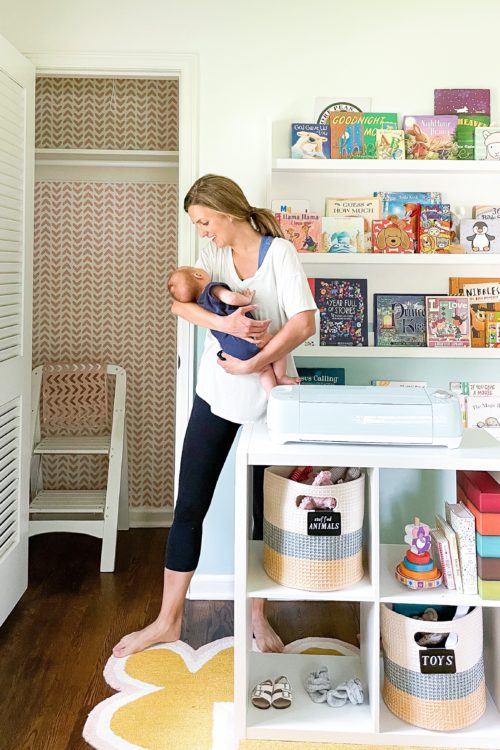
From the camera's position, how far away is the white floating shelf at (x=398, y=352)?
2.38m

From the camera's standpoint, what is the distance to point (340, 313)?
246 centimetres

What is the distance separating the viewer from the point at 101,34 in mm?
2529

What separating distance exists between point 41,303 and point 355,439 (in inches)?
88.8

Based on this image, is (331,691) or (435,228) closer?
(331,691)

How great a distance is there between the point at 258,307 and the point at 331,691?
1078 mm

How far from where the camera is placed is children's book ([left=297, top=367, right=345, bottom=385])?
250 centimetres

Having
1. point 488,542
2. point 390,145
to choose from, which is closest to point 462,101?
point 390,145

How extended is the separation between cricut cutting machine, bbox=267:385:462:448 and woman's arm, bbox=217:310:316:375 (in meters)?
0.34

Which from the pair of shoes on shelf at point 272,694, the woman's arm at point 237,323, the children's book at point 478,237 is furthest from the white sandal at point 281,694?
the children's book at point 478,237

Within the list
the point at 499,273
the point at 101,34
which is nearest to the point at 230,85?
the point at 101,34

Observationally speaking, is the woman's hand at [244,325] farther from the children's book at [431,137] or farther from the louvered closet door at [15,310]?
the children's book at [431,137]

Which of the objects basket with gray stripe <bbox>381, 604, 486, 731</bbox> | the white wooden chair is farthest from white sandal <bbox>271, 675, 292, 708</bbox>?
the white wooden chair

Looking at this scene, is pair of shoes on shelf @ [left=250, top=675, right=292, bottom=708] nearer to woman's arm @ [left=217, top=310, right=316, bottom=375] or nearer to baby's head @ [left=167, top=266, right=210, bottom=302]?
woman's arm @ [left=217, top=310, right=316, bottom=375]

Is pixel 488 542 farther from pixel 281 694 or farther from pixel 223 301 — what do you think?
pixel 223 301
